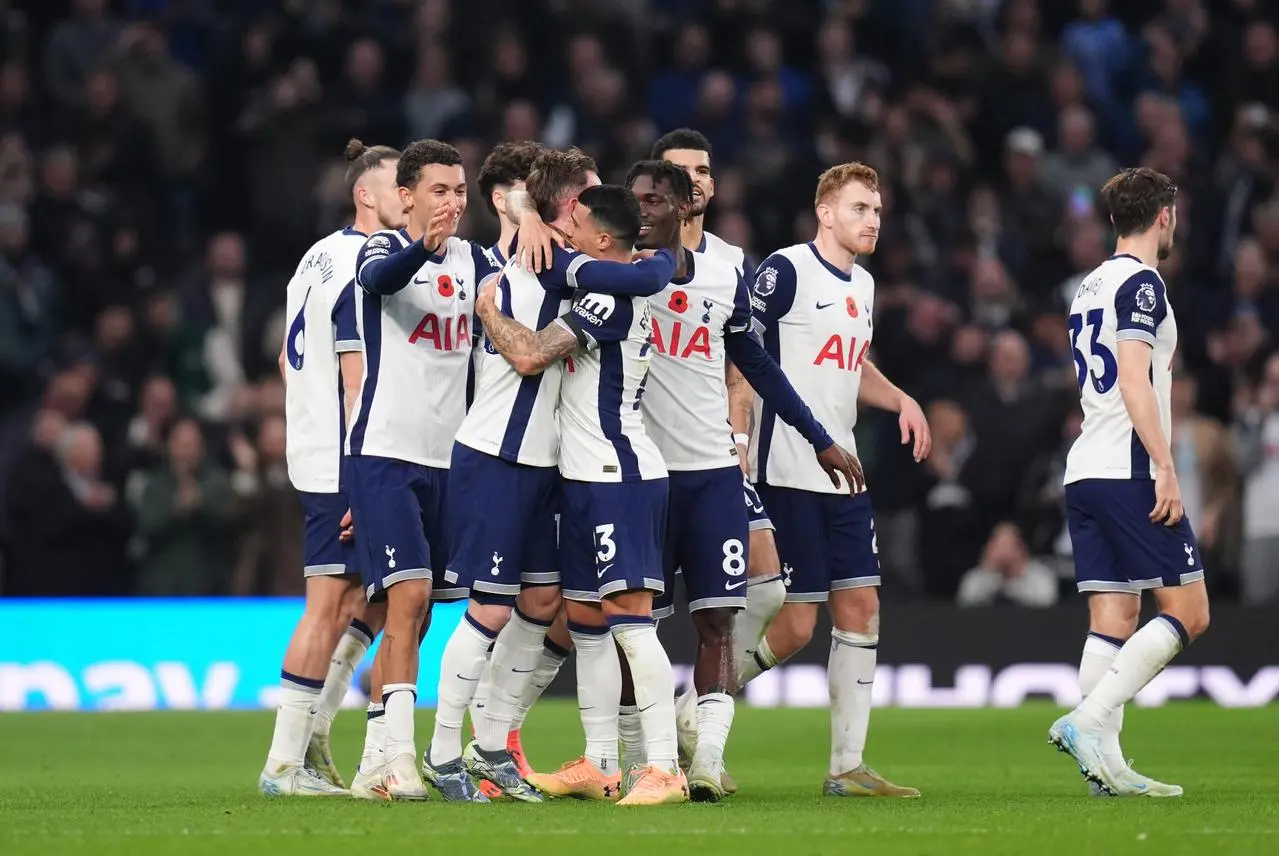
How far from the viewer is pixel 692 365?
8.67 m

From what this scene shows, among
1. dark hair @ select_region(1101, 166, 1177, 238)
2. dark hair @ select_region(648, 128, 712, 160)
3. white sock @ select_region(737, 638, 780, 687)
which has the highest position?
dark hair @ select_region(648, 128, 712, 160)

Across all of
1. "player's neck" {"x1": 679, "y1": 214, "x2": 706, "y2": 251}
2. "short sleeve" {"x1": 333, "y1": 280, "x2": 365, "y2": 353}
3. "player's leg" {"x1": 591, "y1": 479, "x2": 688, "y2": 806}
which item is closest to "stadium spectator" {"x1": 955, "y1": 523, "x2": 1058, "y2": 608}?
"player's neck" {"x1": 679, "y1": 214, "x2": 706, "y2": 251}

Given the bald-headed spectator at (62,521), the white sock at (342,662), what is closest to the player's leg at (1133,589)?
the white sock at (342,662)

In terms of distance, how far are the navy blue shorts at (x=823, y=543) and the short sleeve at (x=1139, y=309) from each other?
1.34m

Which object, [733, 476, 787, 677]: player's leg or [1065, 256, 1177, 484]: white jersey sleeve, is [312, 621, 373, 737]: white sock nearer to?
[733, 476, 787, 677]: player's leg

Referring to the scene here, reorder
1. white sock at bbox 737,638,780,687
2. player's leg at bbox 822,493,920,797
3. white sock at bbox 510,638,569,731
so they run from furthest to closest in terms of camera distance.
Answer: white sock at bbox 737,638,780,687
player's leg at bbox 822,493,920,797
white sock at bbox 510,638,569,731

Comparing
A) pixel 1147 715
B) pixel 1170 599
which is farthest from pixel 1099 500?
pixel 1147 715

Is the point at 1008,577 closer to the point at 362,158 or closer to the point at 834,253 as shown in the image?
the point at 834,253

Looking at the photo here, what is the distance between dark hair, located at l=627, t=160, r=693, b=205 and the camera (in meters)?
8.35

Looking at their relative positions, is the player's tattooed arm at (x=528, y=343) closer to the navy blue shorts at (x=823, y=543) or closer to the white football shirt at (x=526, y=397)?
the white football shirt at (x=526, y=397)

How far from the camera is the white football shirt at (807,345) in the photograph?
9.23 m

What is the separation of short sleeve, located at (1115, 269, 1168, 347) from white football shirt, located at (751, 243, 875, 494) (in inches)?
45.6

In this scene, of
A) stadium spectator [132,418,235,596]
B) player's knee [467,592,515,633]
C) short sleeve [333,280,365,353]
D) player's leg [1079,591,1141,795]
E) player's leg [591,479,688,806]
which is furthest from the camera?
stadium spectator [132,418,235,596]

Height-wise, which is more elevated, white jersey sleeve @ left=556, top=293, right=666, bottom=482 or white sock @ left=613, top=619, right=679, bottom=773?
white jersey sleeve @ left=556, top=293, right=666, bottom=482
